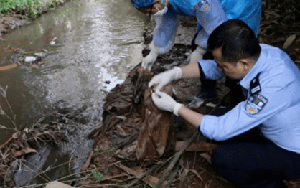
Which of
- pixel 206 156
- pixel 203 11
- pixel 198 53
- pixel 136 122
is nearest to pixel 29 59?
pixel 136 122

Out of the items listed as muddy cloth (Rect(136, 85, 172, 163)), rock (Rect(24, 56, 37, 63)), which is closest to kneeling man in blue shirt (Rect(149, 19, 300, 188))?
muddy cloth (Rect(136, 85, 172, 163))

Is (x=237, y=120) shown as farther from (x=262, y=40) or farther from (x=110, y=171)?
(x=262, y=40)

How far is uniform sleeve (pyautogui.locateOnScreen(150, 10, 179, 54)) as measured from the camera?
2.70 meters

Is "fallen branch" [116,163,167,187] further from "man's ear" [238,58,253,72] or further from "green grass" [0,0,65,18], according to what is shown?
"green grass" [0,0,65,18]

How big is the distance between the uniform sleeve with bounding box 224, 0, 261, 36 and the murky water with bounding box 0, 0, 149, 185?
219 centimetres

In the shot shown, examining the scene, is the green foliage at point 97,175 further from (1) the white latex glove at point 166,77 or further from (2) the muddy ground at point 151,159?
(1) the white latex glove at point 166,77

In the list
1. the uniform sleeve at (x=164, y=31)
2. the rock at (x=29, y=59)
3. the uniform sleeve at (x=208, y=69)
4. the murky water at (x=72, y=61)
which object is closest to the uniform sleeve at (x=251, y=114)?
the uniform sleeve at (x=208, y=69)

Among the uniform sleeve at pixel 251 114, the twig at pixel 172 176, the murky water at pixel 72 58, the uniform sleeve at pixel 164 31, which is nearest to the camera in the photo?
the uniform sleeve at pixel 251 114

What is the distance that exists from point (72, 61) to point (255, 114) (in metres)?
4.59

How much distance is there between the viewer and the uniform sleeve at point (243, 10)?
2.37 meters

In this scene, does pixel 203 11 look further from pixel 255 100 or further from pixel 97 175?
pixel 97 175

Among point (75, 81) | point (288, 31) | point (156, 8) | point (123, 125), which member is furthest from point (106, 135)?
point (288, 31)

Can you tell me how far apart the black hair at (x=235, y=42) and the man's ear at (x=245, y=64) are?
0.07ft

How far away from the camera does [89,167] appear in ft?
7.54
